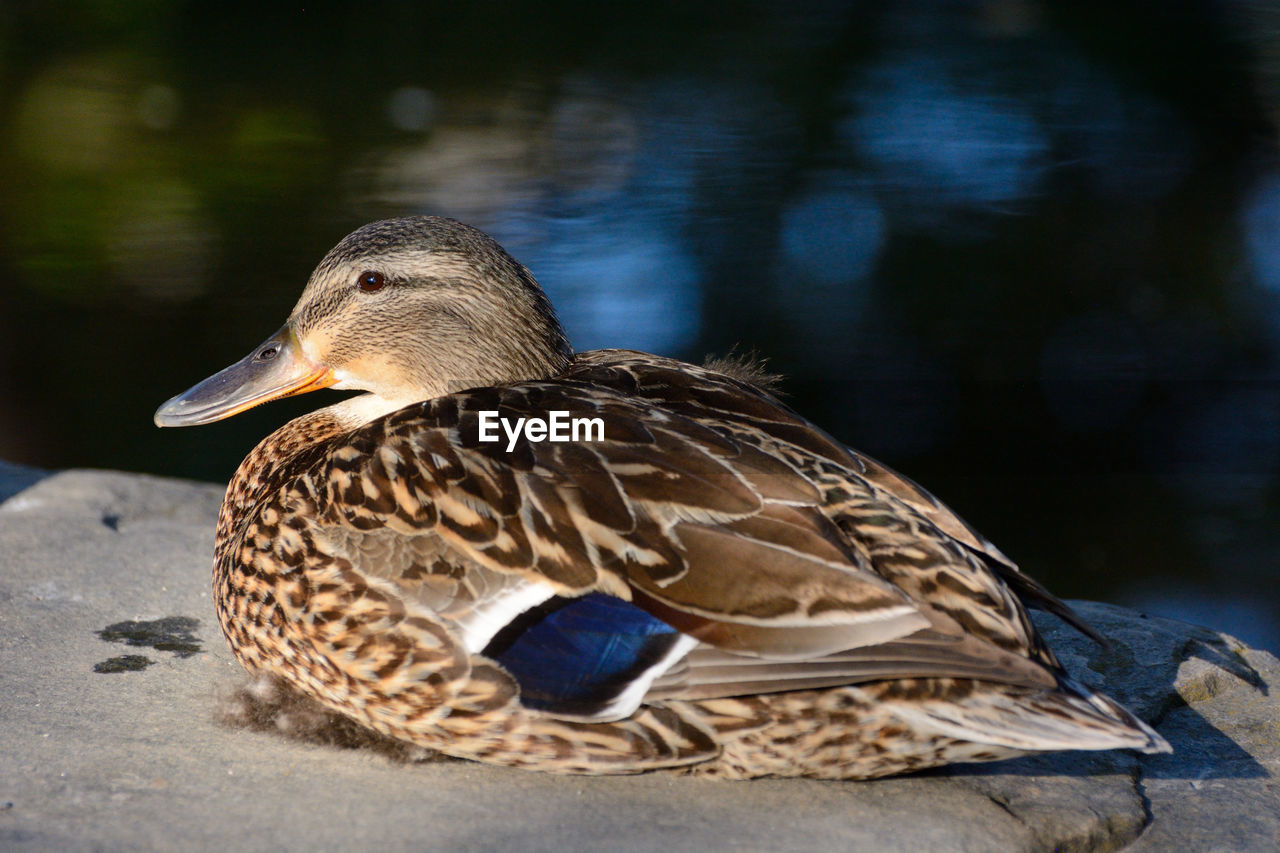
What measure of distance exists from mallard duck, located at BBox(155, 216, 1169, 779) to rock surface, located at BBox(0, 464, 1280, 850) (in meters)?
0.08

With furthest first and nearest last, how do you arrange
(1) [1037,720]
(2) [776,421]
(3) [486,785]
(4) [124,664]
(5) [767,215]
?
(5) [767,215]
(4) [124,664]
(2) [776,421]
(3) [486,785]
(1) [1037,720]

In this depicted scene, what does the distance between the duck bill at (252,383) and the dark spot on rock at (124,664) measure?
539mm

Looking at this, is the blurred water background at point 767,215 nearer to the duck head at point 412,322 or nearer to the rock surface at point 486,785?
the duck head at point 412,322

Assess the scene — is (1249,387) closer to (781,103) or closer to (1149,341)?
(1149,341)

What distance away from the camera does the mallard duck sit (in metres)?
1.86

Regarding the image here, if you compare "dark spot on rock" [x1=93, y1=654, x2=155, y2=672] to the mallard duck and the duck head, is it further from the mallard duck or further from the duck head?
the duck head

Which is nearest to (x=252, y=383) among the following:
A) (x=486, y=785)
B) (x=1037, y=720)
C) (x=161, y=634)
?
(x=161, y=634)

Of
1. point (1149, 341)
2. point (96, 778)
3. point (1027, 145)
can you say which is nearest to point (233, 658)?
point (96, 778)

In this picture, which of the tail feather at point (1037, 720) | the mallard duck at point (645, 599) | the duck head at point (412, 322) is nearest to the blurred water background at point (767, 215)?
the duck head at point (412, 322)

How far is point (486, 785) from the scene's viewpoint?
203 cm

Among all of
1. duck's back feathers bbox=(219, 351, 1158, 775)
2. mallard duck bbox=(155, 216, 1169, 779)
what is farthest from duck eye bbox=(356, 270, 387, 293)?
duck's back feathers bbox=(219, 351, 1158, 775)

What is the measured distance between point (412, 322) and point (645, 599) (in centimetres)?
110

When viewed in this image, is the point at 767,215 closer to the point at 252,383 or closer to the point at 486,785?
the point at 252,383

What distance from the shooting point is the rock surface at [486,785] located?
6.05ft
